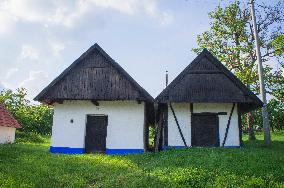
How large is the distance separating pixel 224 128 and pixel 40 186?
34.9 ft

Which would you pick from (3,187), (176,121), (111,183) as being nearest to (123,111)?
(176,121)

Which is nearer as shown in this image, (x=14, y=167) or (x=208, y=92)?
(x=14, y=167)

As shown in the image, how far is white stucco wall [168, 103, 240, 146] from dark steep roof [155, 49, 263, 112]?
0.76 metres

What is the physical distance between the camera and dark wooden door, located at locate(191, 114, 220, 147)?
15.7 meters

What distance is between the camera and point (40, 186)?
7242 mm

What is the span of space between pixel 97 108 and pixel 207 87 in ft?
18.9

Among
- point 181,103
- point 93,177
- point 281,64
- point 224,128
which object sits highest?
point 281,64

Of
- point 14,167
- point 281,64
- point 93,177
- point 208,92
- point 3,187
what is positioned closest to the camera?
point 3,187

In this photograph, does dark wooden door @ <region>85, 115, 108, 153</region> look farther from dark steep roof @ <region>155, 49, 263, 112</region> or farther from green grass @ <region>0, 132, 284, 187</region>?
green grass @ <region>0, 132, 284, 187</region>

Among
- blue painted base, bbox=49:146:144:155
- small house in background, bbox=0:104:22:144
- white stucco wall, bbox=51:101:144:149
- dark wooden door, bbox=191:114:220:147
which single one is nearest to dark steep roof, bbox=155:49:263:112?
dark wooden door, bbox=191:114:220:147

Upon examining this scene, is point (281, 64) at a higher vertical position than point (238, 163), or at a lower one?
higher

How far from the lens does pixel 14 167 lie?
31.0 ft

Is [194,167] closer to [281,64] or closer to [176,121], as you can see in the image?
[176,121]

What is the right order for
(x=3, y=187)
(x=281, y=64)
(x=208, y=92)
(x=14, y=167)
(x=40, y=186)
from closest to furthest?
(x=3, y=187)
(x=40, y=186)
(x=14, y=167)
(x=208, y=92)
(x=281, y=64)
